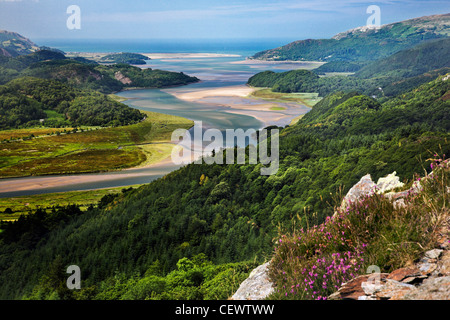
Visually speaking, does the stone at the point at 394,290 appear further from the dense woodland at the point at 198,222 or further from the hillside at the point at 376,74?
the hillside at the point at 376,74

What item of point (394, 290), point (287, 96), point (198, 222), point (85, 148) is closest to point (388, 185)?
point (394, 290)

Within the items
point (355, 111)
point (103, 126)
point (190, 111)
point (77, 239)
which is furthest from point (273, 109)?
point (77, 239)

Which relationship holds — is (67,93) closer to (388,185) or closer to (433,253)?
(388,185)

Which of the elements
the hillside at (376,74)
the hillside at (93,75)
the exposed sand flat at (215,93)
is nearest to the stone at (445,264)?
the exposed sand flat at (215,93)

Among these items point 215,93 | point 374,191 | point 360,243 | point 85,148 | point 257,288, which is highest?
point 215,93

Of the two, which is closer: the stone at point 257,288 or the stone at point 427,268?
the stone at point 427,268

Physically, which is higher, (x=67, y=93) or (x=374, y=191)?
(x=67, y=93)

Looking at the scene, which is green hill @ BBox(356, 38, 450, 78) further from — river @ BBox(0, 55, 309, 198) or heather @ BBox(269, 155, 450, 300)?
heather @ BBox(269, 155, 450, 300)
